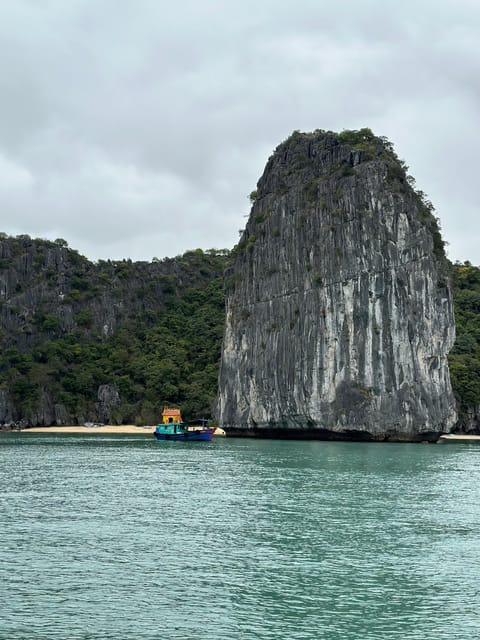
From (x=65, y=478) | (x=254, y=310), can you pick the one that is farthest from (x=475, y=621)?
(x=254, y=310)

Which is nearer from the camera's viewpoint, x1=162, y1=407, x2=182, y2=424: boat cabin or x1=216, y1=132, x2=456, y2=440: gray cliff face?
x1=216, y1=132, x2=456, y2=440: gray cliff face

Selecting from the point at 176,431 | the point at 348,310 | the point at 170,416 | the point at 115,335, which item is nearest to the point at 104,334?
the point at 115,335

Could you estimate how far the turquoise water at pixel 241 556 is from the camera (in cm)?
1599

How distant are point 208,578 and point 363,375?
5273 cm

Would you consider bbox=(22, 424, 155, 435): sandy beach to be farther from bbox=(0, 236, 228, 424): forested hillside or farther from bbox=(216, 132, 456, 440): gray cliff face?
bbox=(216, 132, 456, 440): gray cliff face

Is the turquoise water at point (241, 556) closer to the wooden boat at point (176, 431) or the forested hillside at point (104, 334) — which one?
the wooden boat at point (176, 431)

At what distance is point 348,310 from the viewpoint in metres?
72.1

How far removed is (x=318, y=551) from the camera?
72.6 feet

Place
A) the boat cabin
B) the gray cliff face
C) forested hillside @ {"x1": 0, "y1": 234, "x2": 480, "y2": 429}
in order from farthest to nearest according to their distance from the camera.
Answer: forested hillside @ {"x1": 0, "y1": 234, "x2": 480, "y2": 429} < the boat cabin < the gray cliff face

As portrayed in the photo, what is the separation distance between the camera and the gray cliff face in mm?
70875

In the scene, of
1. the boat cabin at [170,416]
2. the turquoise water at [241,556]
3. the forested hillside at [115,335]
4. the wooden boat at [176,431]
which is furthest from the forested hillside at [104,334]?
the turquoise water at [241,556]

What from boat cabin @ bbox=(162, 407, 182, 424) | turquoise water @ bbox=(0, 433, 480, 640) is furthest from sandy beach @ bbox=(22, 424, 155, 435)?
turquoise water @ bbox=(0, 433, 480, 640)

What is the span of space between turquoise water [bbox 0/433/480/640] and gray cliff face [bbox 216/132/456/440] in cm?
2937

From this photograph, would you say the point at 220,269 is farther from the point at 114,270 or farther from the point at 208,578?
the point at 208,578
